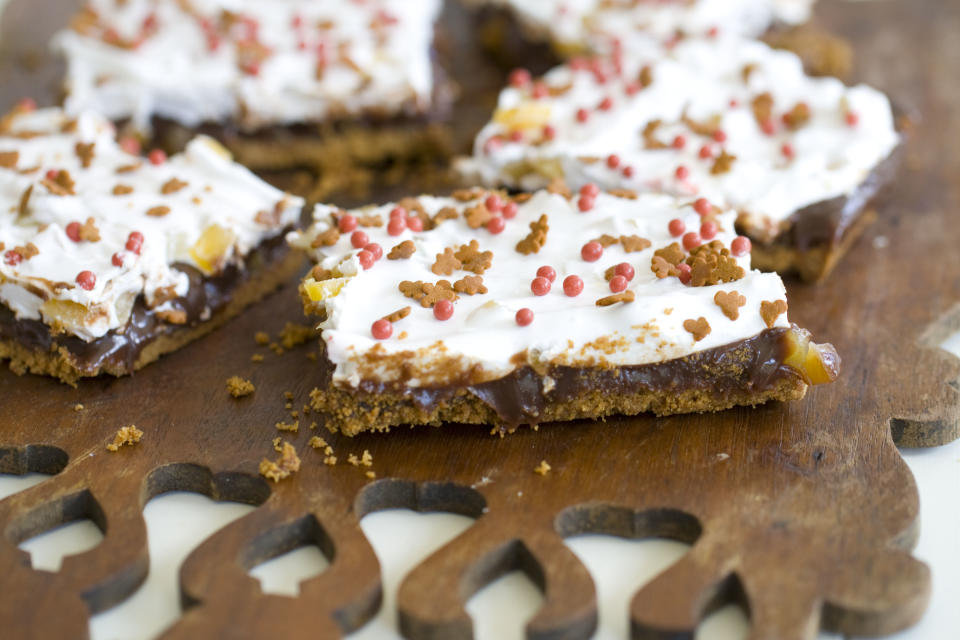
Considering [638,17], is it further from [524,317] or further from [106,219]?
[106,219]

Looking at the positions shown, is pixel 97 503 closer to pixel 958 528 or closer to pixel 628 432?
pixel 628 432

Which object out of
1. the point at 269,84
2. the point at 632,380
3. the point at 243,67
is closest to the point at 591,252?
the point at 632,380

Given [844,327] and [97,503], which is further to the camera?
[844,327]

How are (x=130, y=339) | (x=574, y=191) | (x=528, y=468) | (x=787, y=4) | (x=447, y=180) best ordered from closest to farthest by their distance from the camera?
(x=528, y=468) < (x=130, y=339) < (x=574, y=191) < (x=447, y=180) < (x=787, y=4)

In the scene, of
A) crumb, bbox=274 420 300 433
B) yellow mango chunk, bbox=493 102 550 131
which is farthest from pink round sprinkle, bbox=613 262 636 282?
yellow mango chunk, bbox=493 102 550 131

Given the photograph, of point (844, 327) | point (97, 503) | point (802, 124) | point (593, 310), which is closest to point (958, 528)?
point (844, 327)

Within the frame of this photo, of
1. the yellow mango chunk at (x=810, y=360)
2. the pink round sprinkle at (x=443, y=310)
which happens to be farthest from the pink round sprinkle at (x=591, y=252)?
the yellow mango chunk at (x=810, y=360)
